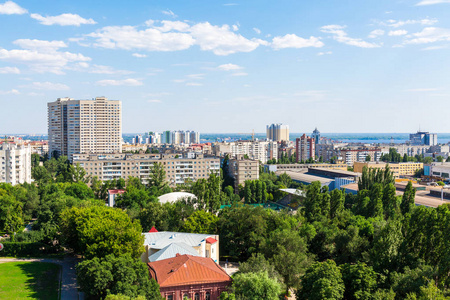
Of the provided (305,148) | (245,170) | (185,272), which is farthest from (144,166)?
(305,148)

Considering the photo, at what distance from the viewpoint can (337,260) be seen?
100 feet

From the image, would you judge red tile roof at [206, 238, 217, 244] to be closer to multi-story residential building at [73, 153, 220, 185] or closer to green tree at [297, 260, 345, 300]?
green tree at [297, 260, 345, 300]

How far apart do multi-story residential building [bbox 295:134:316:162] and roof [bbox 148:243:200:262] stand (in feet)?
360

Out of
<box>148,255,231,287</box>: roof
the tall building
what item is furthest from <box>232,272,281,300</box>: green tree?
the tall building

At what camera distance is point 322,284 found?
21.2 metres

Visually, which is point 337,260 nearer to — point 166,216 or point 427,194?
point 166,216

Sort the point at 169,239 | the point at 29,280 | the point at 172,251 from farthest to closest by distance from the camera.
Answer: the point at 169,239, the point at 29,280, the point at 172,251

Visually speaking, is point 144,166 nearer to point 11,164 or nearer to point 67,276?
point 11,164

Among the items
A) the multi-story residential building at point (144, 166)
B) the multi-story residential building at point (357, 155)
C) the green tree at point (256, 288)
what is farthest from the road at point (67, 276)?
the multi-story residential building at point (357, 155)

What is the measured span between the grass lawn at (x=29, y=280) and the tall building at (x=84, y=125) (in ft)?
232

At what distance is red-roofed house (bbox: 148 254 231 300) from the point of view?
2359 centimetres

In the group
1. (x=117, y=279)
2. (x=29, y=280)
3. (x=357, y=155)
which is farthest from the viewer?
(x=357, y=155)

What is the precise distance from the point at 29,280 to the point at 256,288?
1639 cm

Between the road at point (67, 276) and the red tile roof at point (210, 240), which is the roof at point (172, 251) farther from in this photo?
the road at point (67, 276)
